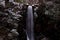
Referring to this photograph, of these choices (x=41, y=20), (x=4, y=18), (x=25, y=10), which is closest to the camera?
(x=4, y=18)

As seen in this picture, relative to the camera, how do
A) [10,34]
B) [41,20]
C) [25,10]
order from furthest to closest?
[25,10] → [41,20] → [10,34]

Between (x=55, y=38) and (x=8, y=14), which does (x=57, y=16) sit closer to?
(x=55, y=38)

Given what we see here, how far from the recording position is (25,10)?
23.1 ft

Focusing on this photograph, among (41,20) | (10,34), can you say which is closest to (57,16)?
(41,20)

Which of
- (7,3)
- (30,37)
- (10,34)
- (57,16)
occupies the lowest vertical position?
(30,37)

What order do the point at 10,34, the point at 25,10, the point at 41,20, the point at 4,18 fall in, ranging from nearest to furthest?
the point at 10,34
the point at 4,18
the point at 41,20
the point at 25,10

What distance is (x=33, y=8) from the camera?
721 centimetres

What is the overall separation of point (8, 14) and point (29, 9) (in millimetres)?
1373

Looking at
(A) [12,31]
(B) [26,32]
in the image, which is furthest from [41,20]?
(A) [12,31]

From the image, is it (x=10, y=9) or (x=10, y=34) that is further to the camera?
(x=10, y=9)

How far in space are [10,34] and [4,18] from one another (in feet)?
2.82

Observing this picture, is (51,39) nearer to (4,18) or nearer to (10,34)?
(10,34)

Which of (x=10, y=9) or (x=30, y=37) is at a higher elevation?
(x=10, y=9)

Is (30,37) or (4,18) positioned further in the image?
(30,37)
